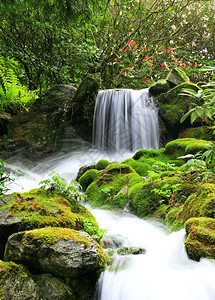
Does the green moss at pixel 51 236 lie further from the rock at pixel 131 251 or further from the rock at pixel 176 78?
the rock at pixel 176 78

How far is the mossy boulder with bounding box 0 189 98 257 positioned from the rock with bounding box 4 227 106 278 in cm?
29

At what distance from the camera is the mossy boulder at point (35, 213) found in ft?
6.91

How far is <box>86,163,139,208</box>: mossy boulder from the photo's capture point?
13.7 feet

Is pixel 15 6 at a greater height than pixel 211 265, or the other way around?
pixel 15 6

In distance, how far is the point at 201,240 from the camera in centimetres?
195

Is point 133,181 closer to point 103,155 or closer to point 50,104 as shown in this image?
point 103,155

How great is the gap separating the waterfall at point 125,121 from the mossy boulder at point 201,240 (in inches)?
216


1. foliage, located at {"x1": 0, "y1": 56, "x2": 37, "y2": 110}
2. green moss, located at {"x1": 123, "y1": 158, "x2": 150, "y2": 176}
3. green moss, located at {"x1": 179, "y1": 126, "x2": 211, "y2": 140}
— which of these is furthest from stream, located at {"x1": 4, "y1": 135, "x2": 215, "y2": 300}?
foliage, located at {"x1": 0, "y1": 56, "x2": 37, "y2": 110}

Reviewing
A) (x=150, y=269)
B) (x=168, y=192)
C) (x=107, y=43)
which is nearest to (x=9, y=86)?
(x=107, y=43)

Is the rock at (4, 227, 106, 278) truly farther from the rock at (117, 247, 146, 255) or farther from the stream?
the rock at (117, 247, 146, 255)

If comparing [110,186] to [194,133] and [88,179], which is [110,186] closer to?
[88,179]

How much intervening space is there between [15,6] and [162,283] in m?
3.74

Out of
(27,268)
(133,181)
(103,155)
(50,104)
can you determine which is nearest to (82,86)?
(50,104)

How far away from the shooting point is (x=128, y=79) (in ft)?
35.8
